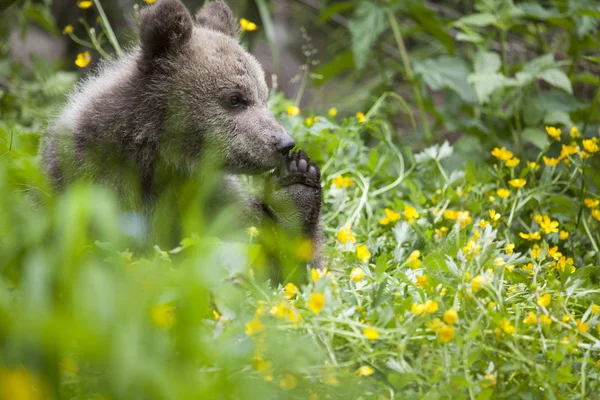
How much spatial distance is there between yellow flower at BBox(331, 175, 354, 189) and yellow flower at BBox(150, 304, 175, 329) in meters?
1.89

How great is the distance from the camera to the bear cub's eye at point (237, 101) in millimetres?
3275

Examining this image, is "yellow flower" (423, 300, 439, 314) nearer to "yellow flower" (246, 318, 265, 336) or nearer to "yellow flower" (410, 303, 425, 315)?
"yellow flower" (410, 303, 425, 315)

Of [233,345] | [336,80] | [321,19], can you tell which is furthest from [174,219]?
[336,80]

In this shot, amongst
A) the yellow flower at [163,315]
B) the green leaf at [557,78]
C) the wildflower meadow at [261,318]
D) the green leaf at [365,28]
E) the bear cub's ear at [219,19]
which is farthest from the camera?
the green leaf at [365,28]

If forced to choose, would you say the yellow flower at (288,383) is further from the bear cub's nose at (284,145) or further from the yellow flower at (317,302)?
the bear cub's nose at (284,145)

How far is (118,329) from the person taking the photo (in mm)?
1544

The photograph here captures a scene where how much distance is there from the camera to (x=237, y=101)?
331 cm

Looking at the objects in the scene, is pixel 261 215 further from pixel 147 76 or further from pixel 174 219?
pixel 147 76

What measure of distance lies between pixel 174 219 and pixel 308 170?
27.2 inches

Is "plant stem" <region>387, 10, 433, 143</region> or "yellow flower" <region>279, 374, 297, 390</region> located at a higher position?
"yellow flower" <region>279, 374, 297, 390</region>

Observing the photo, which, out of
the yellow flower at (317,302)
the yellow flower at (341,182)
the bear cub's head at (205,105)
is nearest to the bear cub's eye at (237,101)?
the bear cub's head at (205,105)

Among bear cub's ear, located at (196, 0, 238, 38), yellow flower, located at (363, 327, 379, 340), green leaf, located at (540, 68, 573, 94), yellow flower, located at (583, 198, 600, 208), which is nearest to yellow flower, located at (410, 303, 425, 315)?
yellow flower, located at (363, 327, 379, 340)

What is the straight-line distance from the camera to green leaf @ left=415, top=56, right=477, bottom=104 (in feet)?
15.9

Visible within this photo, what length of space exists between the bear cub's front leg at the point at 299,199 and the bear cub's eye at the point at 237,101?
40cm
